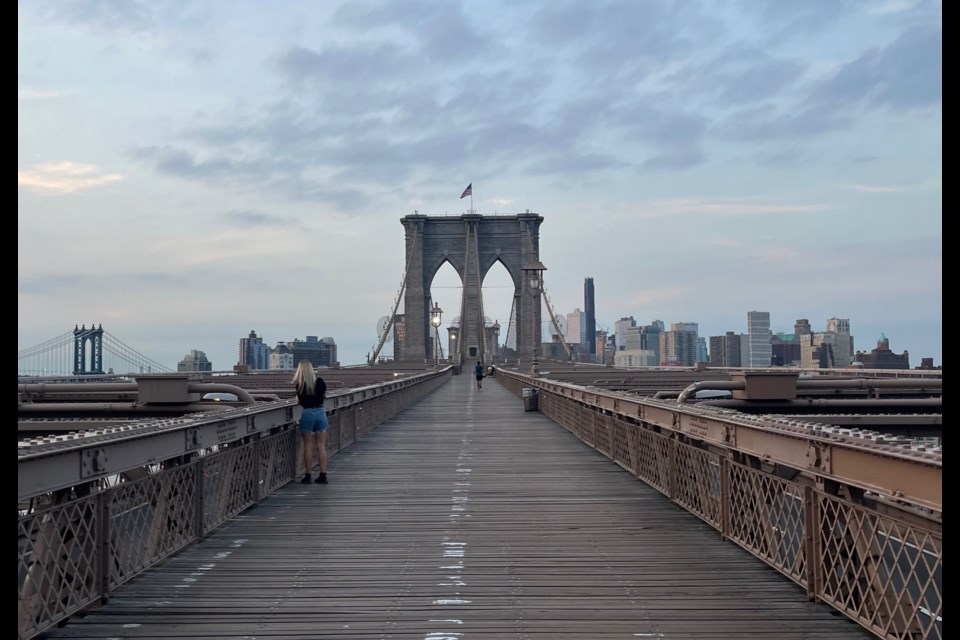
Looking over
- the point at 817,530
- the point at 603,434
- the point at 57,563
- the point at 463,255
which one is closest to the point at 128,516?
the point at 57,563

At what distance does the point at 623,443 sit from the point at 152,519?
7.70 meters

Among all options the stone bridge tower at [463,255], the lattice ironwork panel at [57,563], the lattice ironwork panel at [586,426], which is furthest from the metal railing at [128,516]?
the stone bridge tower at [463,255]

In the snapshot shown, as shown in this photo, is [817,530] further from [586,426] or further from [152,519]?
[586,426]

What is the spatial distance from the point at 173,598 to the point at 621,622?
9.74ft

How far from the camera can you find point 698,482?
8570mm

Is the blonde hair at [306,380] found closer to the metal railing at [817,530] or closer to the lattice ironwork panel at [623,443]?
the metal railing at [817,530]

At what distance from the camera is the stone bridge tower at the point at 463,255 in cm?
11125

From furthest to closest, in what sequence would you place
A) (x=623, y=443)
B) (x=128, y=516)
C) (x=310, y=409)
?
(x=623, y=443), (x=310, y=409), (x=128, y=516)

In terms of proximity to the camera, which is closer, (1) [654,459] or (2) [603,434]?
(1) [654,459]

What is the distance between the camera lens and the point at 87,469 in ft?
17.2

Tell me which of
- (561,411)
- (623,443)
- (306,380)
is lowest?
(561,411)

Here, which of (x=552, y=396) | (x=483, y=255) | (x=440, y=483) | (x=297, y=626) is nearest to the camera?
(x=297, y=626)
